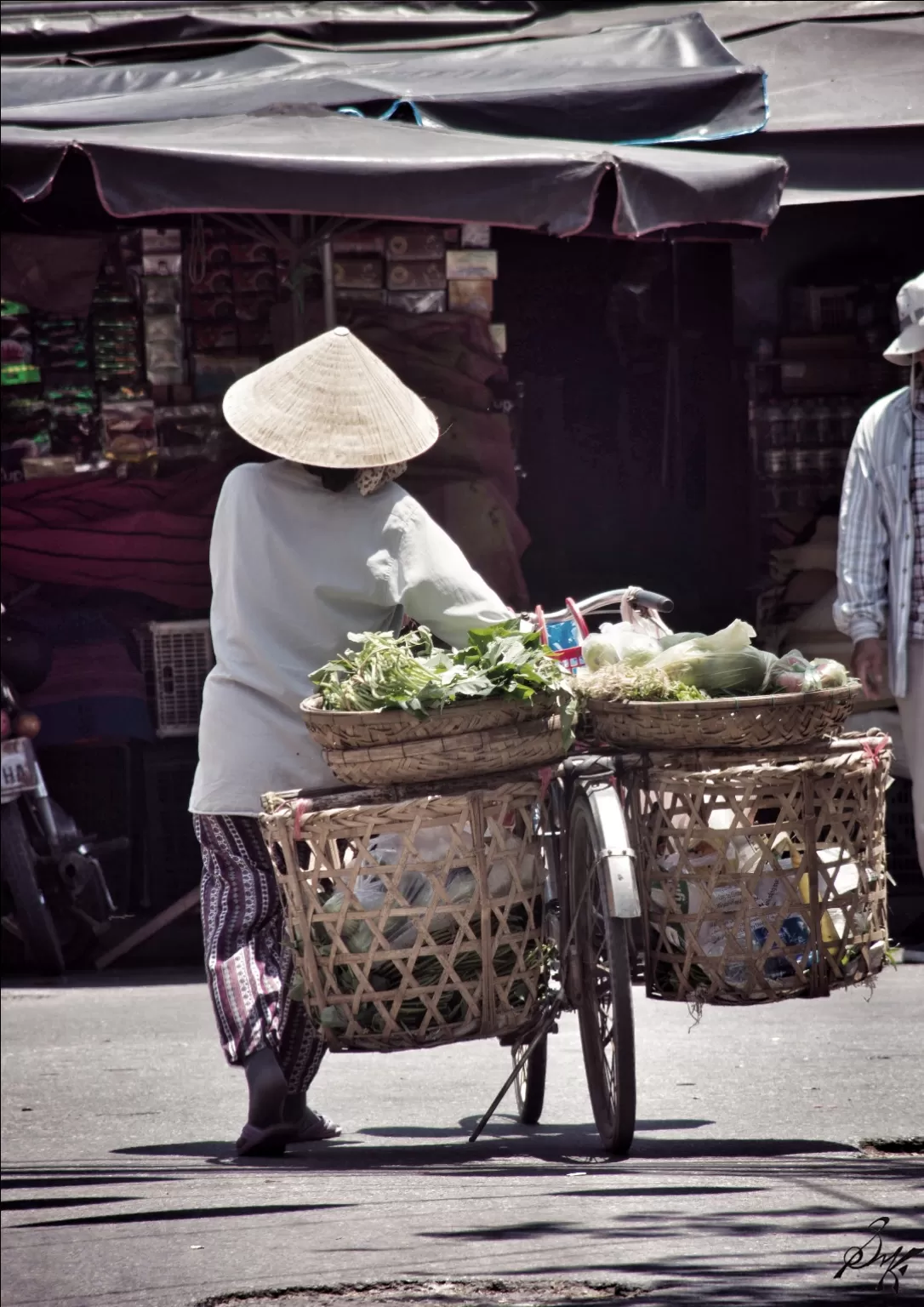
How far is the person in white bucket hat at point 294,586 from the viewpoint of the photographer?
5023 mm

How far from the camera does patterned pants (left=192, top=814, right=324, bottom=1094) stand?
5.07 m

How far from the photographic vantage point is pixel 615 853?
14.8ft

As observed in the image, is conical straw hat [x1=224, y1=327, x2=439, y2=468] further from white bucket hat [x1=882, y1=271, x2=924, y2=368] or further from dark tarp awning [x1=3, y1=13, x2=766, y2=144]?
dark tarp awning [x1=3, y1=13, x2=766, y2=144]

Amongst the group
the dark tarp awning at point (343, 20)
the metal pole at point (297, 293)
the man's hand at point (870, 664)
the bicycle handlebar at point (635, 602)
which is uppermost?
the dark tarp awning at point (343, 20)

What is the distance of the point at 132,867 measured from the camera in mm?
9047

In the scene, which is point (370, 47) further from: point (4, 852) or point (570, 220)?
point (4, 852)

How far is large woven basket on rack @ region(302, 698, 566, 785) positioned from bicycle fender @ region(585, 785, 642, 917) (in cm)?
26

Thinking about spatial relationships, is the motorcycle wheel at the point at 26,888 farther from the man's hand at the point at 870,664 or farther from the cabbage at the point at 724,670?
the cabbage at the point at 724,670

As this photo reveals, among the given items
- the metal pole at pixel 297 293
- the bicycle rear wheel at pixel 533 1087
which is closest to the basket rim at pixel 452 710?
the bicycle rear wheel at pixel 533 1087

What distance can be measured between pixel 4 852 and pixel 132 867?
878mm

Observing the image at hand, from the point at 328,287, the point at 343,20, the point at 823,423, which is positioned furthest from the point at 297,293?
the point at 823,423

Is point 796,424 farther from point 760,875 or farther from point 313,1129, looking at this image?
point 760,875

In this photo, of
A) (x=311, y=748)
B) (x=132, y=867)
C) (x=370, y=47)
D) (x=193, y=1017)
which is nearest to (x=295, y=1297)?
(x=311, y=748)

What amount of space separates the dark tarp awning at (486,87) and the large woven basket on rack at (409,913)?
4.41m
